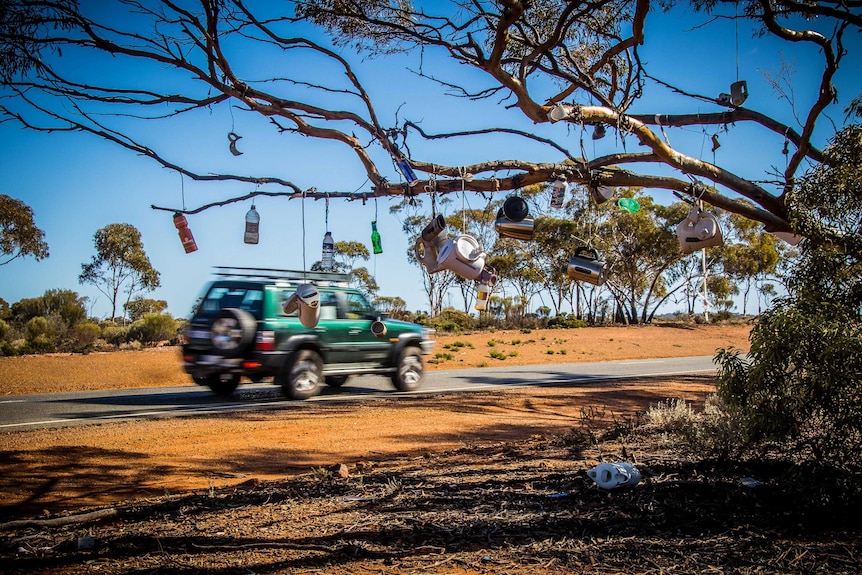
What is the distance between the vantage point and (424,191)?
6039 millimetres

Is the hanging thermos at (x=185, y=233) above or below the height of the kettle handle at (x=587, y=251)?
above

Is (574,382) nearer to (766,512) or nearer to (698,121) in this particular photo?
(698,121)

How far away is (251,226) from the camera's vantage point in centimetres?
642

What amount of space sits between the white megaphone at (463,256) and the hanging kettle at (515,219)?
0.31 m

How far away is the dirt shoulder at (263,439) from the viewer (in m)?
6.27

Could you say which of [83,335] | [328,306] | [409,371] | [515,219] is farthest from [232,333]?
[83,335]

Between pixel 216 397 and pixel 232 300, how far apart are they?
2353 mm

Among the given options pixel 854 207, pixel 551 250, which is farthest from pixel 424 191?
pixel 551 250

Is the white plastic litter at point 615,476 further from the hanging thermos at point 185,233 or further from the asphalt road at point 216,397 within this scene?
the asphalt road at point 216,397

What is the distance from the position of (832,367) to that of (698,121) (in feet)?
11.4

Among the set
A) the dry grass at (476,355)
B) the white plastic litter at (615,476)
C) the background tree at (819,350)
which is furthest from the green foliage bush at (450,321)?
the background tree at (819,350)

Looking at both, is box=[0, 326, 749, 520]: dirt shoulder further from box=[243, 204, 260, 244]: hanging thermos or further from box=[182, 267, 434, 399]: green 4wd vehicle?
box=[243, 204, 260, 244]: hanging thermos

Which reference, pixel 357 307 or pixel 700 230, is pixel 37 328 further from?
pixel 700 230

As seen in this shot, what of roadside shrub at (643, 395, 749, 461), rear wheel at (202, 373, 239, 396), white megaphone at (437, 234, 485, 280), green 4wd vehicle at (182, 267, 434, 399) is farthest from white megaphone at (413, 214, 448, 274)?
rear wheel at (202, 373, 239, 396)
